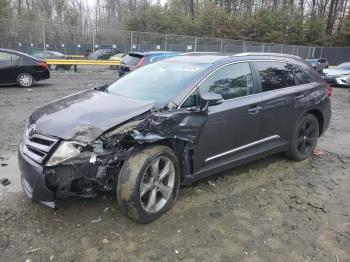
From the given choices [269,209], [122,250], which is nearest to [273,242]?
[269,209]

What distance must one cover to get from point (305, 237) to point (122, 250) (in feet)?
5.85

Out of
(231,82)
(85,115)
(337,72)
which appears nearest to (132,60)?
(231,82)

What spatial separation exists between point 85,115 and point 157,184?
102cm

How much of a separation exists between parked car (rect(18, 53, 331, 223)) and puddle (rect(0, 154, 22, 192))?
866 millimetres

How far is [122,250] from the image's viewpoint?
312cm

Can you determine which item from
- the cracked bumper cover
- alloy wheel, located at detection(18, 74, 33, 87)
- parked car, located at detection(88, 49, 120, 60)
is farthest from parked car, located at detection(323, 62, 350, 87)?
the cracked bumper cover

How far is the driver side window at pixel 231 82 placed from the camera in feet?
13.4

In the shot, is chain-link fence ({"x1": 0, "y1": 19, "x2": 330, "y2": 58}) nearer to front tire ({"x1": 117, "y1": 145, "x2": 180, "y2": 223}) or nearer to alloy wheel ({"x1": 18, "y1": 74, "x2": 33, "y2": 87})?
alloy wheel ({"x1": 18, "y1": 74, "x2": 33, "y2": 87})

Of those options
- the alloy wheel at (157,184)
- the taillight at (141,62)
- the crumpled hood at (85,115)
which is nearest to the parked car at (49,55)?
the taillight at (141,62)

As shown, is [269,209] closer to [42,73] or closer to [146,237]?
[146,237]

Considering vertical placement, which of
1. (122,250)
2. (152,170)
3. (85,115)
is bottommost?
(122,250)

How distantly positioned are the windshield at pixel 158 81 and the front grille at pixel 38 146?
115 cm

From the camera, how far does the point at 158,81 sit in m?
4.32

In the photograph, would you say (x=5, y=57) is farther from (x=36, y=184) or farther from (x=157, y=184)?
(x=157, y=184)
